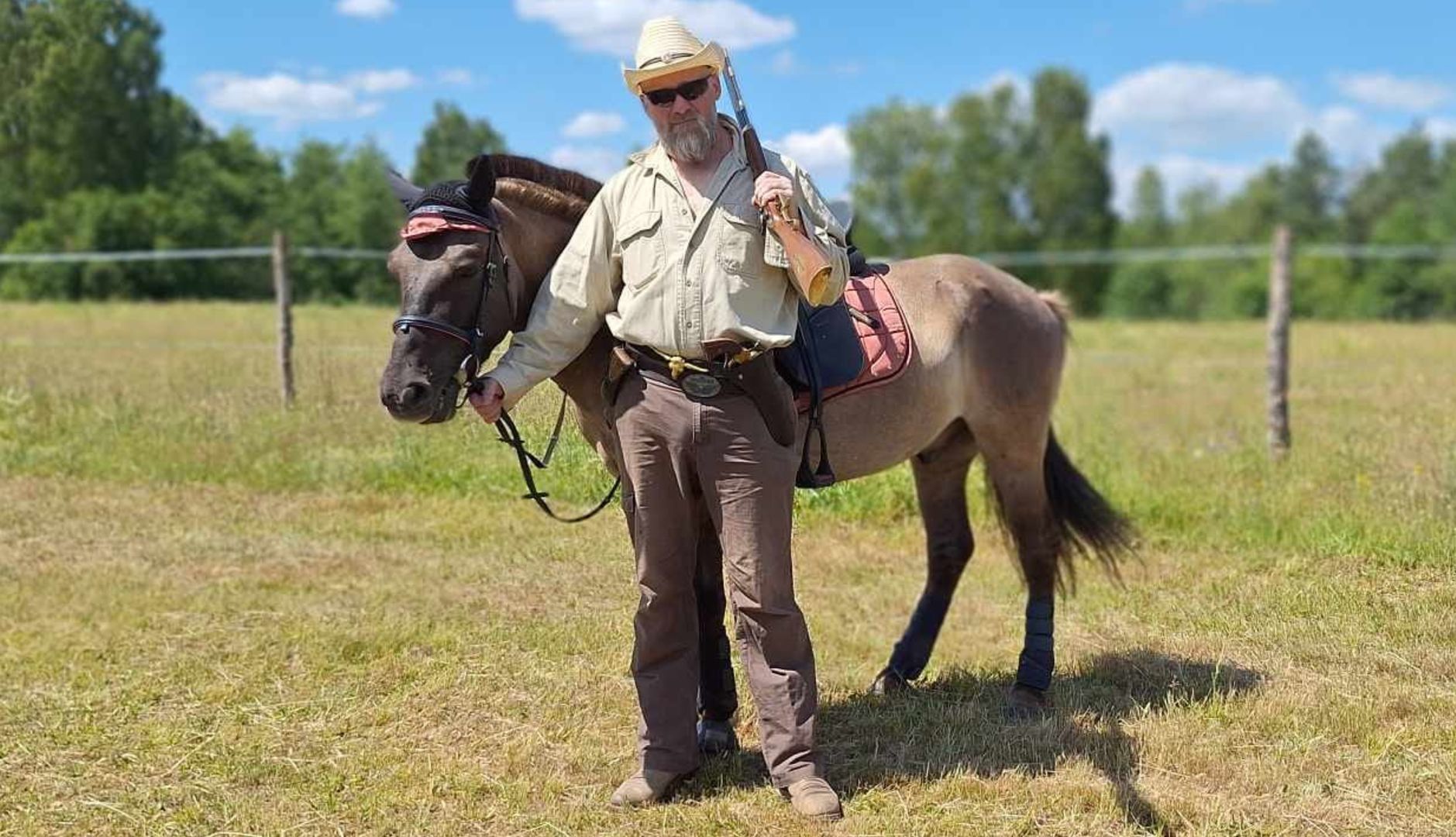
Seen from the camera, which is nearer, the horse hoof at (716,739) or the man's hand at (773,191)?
the man's hand at (773,191)

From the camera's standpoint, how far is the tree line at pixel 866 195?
10164mm

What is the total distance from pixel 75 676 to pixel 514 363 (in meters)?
2.74

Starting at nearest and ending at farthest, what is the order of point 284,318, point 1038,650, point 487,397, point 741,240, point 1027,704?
1. point 741,240
2. point 487,397
3. point 1027,704
4. point 1038,650
5. point 284,318

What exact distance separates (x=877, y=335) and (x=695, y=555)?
3.68ft

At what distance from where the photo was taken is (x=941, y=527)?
5.34 m

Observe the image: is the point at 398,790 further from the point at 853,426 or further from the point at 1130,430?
the point at 1130,430

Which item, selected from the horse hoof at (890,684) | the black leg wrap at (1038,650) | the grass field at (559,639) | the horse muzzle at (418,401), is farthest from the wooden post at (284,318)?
the black leg wrap at (1038,650)

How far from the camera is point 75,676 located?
15.9ft

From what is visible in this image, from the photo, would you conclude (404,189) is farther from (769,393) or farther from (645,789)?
(645,789)

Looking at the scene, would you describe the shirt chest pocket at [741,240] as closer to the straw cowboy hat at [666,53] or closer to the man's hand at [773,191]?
the man's hand at [773,191]

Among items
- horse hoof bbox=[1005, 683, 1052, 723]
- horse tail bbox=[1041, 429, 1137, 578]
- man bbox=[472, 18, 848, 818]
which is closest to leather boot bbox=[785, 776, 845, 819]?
man bbox=[472, 18, 848, 818]

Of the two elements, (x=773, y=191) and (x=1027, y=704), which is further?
(x=1027, y=704)

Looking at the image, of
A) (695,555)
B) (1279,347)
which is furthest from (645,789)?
(1279,347)

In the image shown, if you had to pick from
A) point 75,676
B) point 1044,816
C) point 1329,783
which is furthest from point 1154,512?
point 75,676
